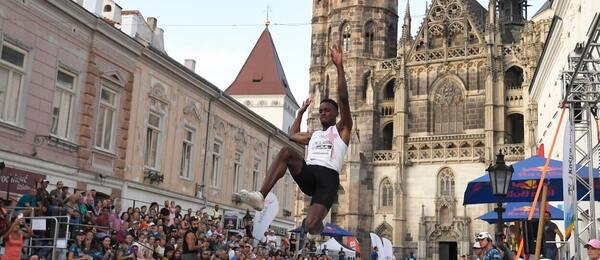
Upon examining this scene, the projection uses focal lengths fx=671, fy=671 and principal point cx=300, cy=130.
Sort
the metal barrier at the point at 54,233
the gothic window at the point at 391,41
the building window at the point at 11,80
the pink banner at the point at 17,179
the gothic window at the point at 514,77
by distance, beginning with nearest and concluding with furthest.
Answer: the metal barrier at the point at 54,233
the pink banner at the point at 17,179
the building window at the point at 11,80
the gothic window at the point at 514,77
the gothic window at the point at 391,41

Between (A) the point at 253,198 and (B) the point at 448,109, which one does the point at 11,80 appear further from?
(B) the point at 448,109

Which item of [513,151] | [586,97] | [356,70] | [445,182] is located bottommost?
[586,97]

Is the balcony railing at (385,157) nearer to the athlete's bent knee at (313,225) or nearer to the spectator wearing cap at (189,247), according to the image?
the spectator wearing cap at (189,247)

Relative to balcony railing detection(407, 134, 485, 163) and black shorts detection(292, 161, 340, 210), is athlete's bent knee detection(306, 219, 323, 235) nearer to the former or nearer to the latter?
black shorts detection(292, 161, 340, 210)

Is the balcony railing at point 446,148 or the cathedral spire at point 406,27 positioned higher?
the cathedral spire at point 406,27

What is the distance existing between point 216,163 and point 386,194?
25.4 metres

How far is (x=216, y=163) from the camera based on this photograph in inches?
1016

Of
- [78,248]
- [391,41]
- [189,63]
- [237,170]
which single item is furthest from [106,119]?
[391,41]

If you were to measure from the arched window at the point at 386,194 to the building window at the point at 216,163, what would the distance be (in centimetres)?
2489

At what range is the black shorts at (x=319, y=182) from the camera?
5449 mm

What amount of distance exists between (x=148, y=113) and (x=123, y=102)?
1.53 metres

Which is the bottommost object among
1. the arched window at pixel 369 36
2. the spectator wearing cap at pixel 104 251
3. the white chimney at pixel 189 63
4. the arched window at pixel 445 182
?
the spectator wearing cap at pixel 104 251

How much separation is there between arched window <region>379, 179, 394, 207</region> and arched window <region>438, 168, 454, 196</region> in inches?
138

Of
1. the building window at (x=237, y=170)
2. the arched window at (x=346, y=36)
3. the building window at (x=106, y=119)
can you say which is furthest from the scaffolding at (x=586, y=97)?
the arched window at (x=346, y=36)
